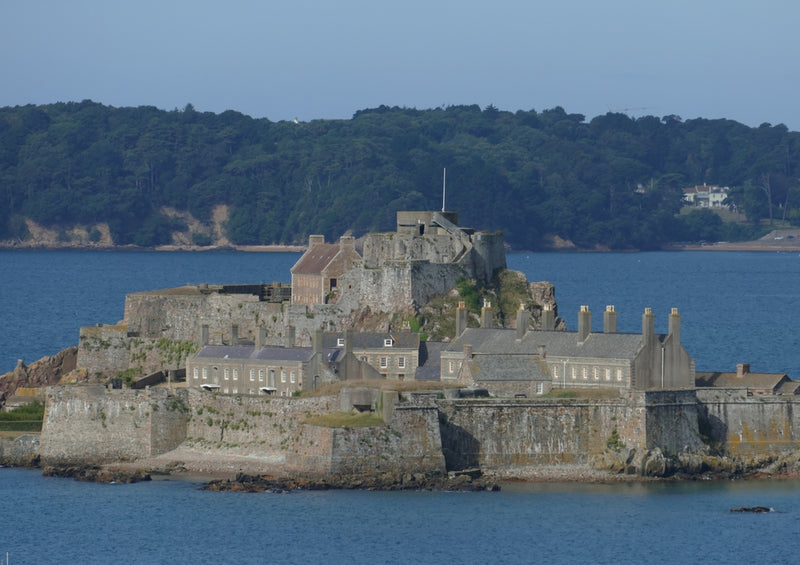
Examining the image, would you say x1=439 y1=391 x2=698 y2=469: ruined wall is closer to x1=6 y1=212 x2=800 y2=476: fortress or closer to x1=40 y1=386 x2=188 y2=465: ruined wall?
x1=6 y1=212 x2=800 y2=476: fortress

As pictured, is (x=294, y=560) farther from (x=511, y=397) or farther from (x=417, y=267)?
(x=417, y=267)

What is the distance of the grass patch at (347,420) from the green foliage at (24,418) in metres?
14.6

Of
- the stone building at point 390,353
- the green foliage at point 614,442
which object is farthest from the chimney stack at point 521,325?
the green foliage at point 614,442

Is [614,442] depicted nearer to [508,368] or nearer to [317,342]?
[508,368]

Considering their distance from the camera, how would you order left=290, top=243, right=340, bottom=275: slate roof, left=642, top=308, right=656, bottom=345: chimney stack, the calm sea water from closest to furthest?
the calm sea water
left=642, top=308, right=656, bottom=345: chimney stack
left=290, top=243, right=340, bottom=275: slate roof

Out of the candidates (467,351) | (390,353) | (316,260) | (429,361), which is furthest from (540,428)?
(316,260)

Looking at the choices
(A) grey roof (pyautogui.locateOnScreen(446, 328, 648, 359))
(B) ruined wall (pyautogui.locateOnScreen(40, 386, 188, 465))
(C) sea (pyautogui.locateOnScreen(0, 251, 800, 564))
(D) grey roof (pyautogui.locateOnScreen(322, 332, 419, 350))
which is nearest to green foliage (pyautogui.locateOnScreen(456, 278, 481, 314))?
(D) grey roof (pyautogui.locateOnScreen(322, 332, 419, 350))

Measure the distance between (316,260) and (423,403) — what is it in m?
22.9

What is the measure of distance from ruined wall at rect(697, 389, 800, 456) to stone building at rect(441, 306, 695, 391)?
58.1 inches

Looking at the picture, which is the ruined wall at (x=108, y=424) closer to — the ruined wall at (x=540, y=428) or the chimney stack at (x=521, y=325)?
the ruined wall at (x=540, y=428)

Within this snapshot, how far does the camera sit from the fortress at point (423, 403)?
2977 inches

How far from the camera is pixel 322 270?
313 ft

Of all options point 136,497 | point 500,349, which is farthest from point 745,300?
point 136,497

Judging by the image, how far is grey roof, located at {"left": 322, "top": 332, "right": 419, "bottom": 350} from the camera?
84125 mm
